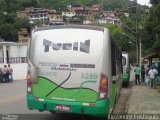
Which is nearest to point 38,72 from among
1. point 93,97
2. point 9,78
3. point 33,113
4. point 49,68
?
point 49,68

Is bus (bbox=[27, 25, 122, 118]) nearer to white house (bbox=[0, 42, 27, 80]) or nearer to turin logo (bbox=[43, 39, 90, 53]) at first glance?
turin logo (bbox=[43, 39, 90, 53])

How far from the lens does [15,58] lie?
45.0 m

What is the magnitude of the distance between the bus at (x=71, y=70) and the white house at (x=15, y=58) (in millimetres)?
31641

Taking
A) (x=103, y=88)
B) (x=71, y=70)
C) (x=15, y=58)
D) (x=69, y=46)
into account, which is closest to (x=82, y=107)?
(x=103, y=88)

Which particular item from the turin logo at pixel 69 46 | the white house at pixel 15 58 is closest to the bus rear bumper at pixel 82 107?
the turin logo at pixel 69 46

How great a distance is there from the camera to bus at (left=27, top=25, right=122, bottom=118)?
33.3 feet

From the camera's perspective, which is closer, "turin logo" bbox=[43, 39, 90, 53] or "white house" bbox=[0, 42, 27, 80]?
"turin logo" bbox=[43, 39, 90, 53]

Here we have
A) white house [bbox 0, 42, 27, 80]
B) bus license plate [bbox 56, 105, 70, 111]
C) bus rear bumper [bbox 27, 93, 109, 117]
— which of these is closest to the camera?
bus rear bumper [bbox 27, 93, 109, 117]

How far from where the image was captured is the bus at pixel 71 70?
1014 cm

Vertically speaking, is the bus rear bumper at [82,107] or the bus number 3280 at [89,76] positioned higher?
the bus number 3280 at [89,76]

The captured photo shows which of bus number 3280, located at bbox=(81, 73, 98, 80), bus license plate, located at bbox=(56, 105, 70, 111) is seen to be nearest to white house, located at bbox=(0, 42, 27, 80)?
bus license plate, located at bbox=(56, 105, 70, 111)

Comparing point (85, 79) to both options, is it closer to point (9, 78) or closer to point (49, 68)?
point (49, 68)

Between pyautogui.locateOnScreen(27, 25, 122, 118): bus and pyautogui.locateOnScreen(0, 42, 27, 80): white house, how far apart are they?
1246 inches

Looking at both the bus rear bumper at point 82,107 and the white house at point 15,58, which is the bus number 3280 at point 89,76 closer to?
the bus rear bumper at point 82,107
